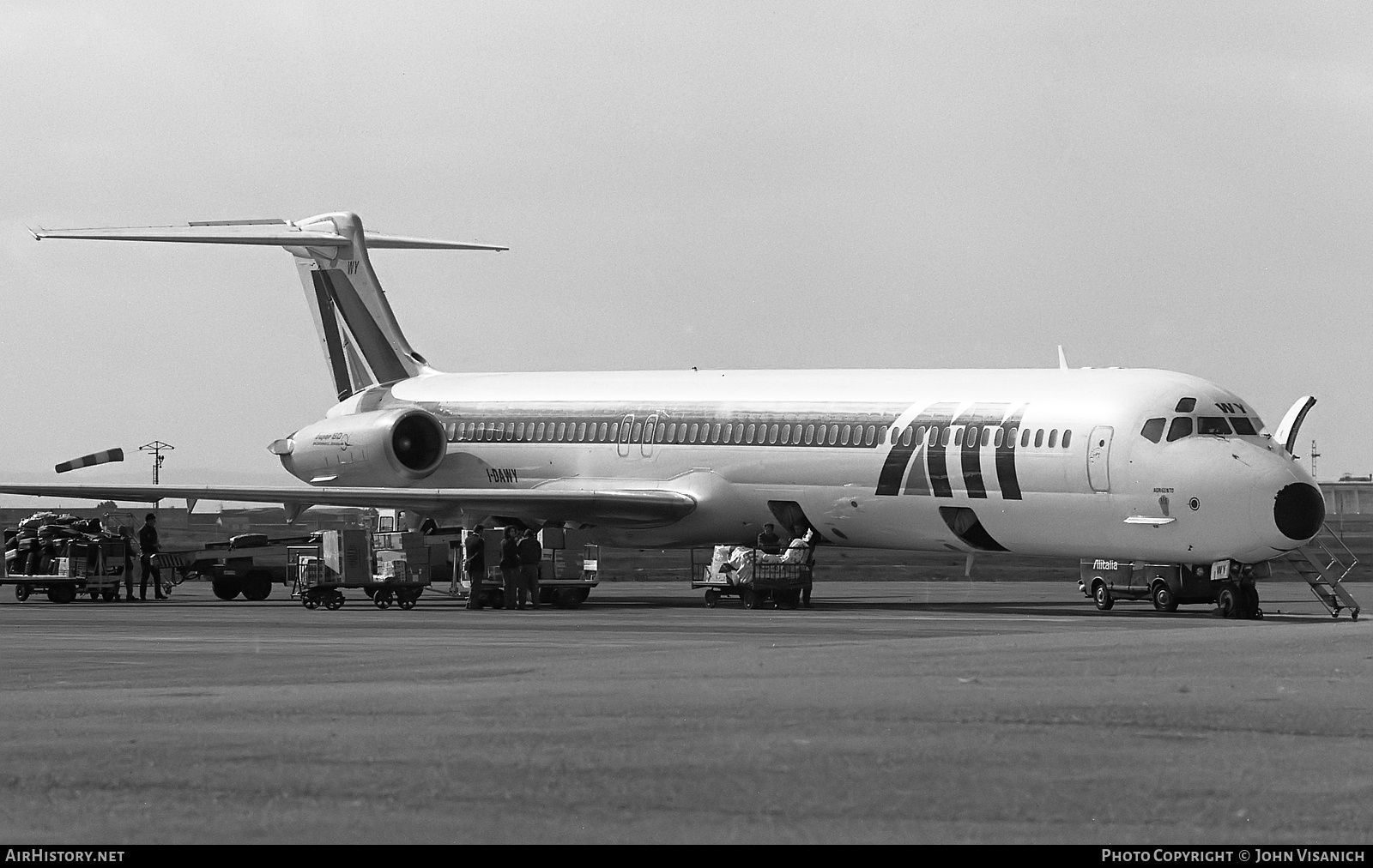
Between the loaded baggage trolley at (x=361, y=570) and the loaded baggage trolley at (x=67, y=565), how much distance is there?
14.7 feet

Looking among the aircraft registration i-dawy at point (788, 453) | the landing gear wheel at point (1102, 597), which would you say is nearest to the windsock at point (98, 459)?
the aircraft registration i-dawy at point (788, 453)

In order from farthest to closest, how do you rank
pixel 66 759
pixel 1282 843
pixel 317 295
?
pixel 317 295
pixel 66 759
pixel 1282 843

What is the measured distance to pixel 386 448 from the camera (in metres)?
39.6

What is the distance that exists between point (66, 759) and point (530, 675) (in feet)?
16.7

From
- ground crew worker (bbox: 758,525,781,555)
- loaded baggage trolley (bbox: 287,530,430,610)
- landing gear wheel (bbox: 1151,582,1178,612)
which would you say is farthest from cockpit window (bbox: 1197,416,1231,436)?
loaded baggage trolley (bbox: 287,530,430,610)

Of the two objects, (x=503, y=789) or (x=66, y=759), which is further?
(x=66, y=759)

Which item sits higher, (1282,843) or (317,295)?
(317,295)

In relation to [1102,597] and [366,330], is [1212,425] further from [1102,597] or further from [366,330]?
[366,330]

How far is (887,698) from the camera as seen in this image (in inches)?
488

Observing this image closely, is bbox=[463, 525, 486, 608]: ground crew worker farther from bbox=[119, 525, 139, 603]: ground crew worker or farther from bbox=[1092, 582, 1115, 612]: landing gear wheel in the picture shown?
bbox=[1092, 582, 1115, 612]: landing gear wheel

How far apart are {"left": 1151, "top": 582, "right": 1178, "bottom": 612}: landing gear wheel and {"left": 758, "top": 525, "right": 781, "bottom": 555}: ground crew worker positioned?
6.11m

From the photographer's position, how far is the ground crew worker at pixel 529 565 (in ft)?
109

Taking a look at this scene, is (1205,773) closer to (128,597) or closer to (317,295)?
(128,597)
